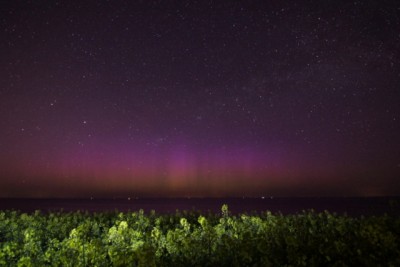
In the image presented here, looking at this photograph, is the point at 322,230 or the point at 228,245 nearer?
the point at 228,245

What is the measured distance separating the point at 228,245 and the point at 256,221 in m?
3.91

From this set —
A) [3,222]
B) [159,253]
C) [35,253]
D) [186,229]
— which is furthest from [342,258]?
[3,222]

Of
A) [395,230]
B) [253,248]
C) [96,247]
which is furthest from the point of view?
→ [395,230]

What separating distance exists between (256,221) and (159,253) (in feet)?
14.1

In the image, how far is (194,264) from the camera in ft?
23.2

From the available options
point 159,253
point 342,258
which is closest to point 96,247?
point 159,253

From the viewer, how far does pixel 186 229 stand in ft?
33.2

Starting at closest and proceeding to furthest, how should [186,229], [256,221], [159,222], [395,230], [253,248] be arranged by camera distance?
[253,248] → [395,230] → [186,229] → [256,221] → [159,222]

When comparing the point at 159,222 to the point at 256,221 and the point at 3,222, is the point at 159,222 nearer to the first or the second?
the point at 256,221

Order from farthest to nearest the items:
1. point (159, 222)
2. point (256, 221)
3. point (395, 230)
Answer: point (159, 222) < point (256, 221) < point (395, 230)

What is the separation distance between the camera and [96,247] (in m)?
6.95

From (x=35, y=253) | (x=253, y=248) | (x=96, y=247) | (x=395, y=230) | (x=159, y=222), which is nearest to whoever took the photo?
(x=96, y=247)

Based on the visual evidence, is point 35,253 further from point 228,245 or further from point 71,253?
point 228,245

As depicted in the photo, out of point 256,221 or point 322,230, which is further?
point 256,221
